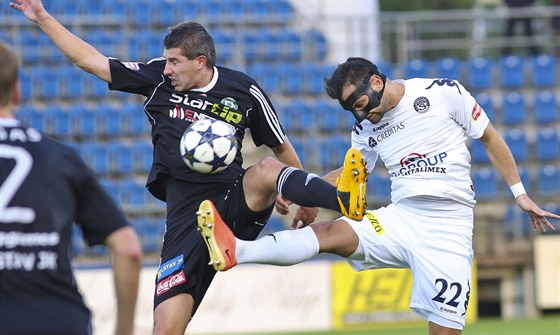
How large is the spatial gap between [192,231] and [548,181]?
12455mm

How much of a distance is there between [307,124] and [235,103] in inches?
460

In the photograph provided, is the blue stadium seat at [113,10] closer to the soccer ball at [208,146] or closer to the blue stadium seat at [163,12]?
the blue stadium seat at [163,12]

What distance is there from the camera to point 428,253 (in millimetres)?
6512

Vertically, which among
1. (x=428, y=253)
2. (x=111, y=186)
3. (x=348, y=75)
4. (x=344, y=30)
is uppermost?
(x=344, y=30)

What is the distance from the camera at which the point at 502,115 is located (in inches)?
722

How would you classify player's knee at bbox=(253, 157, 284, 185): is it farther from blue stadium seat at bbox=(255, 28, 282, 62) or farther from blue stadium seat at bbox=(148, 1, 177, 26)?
blue stadium seat at bbox=(148, 1, 177, 26)

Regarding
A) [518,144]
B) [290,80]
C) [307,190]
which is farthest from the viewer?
[290,80]

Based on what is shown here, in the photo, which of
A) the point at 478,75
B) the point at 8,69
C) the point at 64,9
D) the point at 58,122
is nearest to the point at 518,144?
the point at 478,75

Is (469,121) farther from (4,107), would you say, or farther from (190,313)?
(4,107)

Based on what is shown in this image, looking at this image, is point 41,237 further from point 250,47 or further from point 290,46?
point 290,46

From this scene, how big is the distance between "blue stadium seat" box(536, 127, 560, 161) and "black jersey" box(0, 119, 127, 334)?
15212mm

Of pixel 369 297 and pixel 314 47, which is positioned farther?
pixel 314 47

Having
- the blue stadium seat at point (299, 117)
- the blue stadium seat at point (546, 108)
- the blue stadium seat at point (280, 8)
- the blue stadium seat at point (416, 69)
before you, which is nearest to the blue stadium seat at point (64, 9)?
the blue stadium seat at point (280, 8)

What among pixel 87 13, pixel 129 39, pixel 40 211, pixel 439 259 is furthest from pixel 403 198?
pixel 87 13
